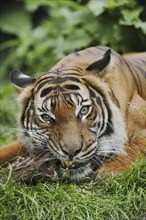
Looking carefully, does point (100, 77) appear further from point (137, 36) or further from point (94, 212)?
point (137, 36)

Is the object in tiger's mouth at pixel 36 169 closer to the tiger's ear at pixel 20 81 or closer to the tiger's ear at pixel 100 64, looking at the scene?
the tiger's ear at pixel 20 81

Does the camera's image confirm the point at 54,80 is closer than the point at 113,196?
No

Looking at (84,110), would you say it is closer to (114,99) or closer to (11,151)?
(114,99)

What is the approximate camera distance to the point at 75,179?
20.6ft

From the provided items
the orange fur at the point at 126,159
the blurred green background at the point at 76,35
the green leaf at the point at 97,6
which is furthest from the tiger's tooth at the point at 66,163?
the green leaf at the point at 97,6

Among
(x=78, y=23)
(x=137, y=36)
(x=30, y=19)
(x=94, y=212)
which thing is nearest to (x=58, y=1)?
(x=78, y=23)

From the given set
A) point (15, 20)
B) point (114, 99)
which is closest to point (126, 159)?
point (114, 99)

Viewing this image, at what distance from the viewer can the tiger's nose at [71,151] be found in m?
5.96

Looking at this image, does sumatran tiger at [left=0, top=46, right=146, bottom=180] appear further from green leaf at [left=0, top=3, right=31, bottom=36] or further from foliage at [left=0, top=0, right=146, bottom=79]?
green leaf at [left=0, top=3, right=31, bottom=36]

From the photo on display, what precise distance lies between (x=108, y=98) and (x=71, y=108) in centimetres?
52

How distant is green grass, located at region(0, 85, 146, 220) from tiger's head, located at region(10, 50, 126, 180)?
242mm

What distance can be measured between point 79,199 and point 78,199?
1 cm

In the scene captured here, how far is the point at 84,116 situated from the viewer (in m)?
6.25

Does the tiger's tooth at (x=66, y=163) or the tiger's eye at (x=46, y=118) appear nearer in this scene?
the tiger's tooth at (x=66, y=163)
